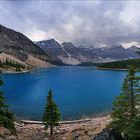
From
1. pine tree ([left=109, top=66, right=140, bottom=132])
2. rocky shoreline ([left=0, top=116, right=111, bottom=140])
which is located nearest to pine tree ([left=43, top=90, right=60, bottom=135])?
rocky shoreline ([left=0, top=116, right=111, bottom=140])

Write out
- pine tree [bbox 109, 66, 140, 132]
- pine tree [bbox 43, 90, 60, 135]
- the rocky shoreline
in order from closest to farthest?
pine tree [bbox 109, 66, 140, 132] → the rocky shoreline → pine tree [bbox 43, 90, 60, 135]

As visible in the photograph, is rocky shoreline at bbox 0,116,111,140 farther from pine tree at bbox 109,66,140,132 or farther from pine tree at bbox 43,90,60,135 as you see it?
pine tree at bbox 109,66,140,132

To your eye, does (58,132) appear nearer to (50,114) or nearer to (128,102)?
(50,114)

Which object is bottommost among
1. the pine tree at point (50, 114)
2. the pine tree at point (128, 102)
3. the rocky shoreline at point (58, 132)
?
the rocky shoreline at point (58, 132)

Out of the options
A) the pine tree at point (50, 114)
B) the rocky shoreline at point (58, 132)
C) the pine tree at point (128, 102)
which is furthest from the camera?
the pine tree at point (50, 114)

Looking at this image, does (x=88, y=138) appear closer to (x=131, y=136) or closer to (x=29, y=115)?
(x=131, y=136)

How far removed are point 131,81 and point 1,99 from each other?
53.4 feet

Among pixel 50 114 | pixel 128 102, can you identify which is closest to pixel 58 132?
pixel 50 114

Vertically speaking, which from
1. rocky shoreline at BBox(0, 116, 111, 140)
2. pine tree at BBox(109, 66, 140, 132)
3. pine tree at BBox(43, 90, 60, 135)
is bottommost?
rocky shoreline at BBox(0, 116, 111, 140)

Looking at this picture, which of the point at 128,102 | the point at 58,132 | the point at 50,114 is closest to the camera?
→ the point at 128,102

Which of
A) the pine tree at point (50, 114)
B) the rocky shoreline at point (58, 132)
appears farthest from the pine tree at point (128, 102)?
the pine tree at point (50, 114)

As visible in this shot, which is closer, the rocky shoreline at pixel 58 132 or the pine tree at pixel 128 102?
the pine tree at pixel 128 102

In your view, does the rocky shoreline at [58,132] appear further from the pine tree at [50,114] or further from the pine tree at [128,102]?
the pine tree at [128,102]

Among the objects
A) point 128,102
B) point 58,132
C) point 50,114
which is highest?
point 128,102
